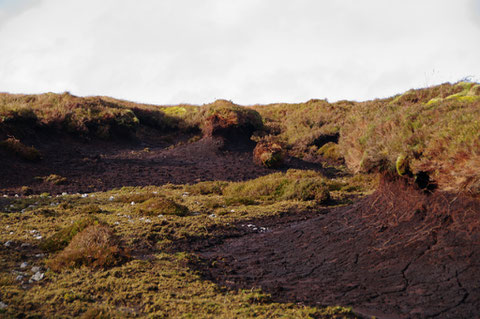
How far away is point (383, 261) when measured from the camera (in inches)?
208

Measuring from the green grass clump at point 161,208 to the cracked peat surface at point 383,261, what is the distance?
2.88 m

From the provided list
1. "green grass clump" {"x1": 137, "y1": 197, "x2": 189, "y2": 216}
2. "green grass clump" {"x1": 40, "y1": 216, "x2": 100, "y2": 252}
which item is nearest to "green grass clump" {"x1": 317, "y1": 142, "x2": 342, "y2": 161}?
"green grass clump" {"x1": 137, "y1": 197, "x2": 189, "y2": 216}

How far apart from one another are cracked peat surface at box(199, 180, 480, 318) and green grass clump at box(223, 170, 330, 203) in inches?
178

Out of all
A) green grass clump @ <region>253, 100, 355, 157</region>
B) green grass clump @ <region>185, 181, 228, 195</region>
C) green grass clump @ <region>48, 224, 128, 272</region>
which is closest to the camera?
green grass clump @ <region>48, 224, 128, 272</region>

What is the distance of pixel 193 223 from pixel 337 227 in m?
3.82

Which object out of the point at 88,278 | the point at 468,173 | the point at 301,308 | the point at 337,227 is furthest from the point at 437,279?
the point at 88,278

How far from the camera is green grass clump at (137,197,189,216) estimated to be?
9859mm

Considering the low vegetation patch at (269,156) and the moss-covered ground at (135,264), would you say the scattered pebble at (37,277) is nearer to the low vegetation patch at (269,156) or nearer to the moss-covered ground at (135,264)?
the moss-covered ground at (135,264)

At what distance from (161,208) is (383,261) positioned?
6.43 m

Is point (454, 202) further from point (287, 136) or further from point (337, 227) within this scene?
point (287, 136)

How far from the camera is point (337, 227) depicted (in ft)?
22.2

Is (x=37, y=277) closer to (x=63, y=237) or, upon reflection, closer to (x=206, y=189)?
(x=63, y=237)

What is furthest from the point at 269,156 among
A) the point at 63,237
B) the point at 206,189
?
the point at 63,237

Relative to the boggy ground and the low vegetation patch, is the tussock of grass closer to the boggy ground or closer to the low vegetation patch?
the boggy ground
